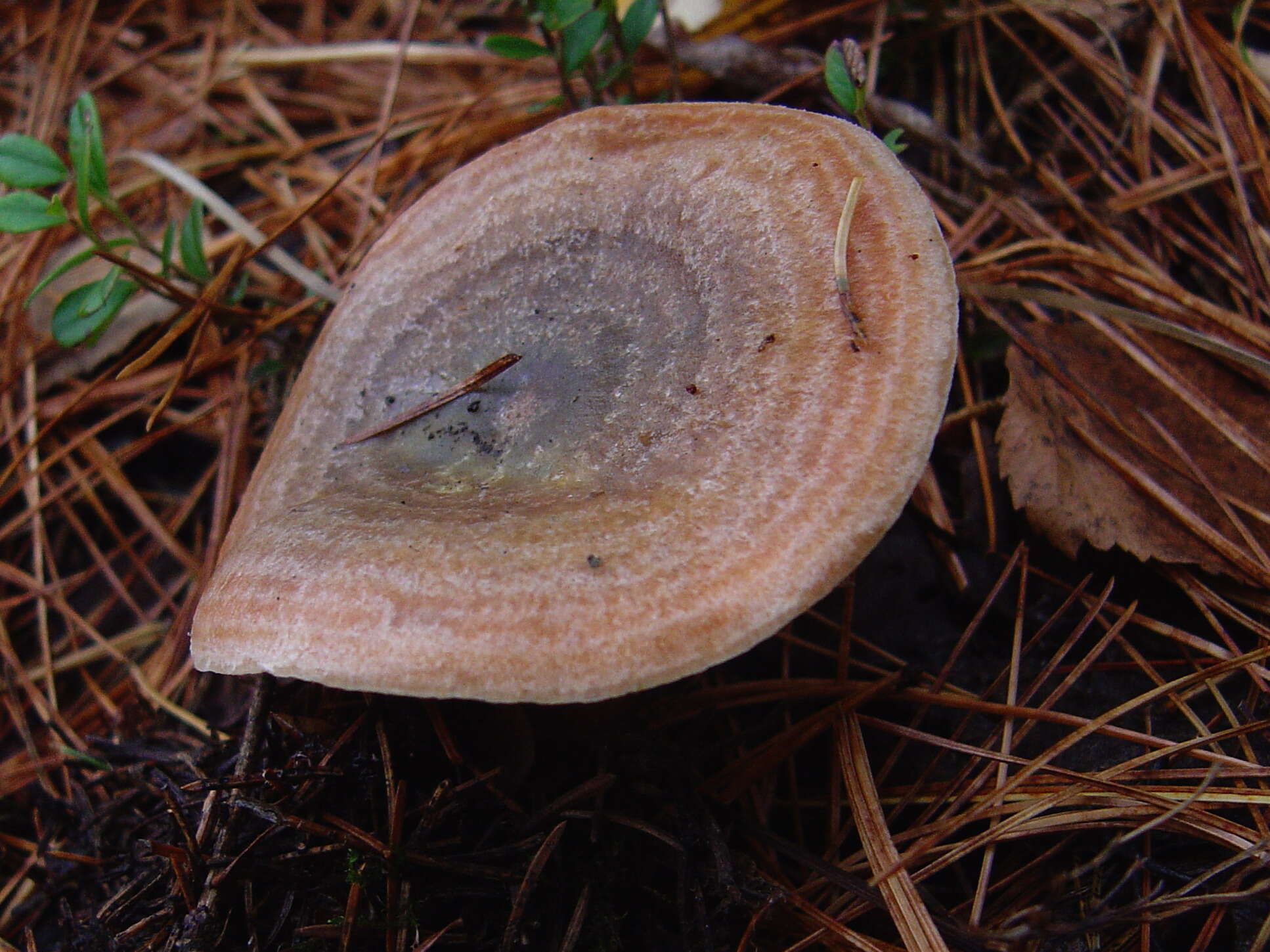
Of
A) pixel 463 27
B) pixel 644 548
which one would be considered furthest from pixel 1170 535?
pixel 463 27

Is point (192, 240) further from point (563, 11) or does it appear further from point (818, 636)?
point (818, 636)

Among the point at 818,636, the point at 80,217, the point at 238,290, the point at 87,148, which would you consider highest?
the point at 87,148

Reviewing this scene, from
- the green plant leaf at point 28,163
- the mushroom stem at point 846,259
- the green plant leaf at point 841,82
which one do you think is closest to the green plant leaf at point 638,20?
the green plant leaf at point 841,82

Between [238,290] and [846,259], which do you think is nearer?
[846,259]

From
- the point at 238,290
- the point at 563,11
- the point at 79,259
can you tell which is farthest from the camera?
the point at 238,290

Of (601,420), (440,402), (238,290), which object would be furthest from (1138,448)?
(238,290)

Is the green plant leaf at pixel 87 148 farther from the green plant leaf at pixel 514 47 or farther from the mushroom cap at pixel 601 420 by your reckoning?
the green plant leaf at pixel 514 47

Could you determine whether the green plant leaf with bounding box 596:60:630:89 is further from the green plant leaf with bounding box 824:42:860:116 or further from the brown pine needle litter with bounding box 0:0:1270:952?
the green plant leaf with bounding box 824:42:860:116
